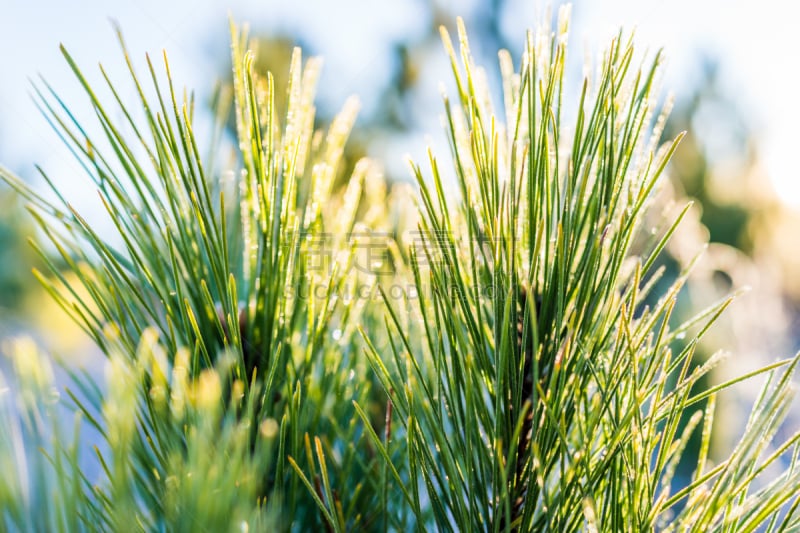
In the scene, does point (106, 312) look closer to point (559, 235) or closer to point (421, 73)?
point (559, 235)

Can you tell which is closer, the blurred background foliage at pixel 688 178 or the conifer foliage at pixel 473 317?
the conifer foliage at pixel 473 317

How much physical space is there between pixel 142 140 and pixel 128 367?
4.1 inches

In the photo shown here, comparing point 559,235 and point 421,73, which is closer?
point 559,235

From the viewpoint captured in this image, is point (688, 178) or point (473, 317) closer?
point (473, 317)

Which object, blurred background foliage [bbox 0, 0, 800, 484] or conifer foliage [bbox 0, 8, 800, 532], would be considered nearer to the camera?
conifer foliage [bbox 0, 8, 800, 532]

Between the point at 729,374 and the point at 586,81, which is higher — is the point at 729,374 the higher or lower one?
the lower one

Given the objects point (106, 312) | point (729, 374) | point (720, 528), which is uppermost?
point (106, 312)

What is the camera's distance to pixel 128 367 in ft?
0.85

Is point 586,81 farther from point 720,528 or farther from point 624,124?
point 720,528

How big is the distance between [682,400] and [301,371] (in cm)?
19

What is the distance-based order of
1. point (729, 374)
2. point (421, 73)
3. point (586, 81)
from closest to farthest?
1. point (586, 81)
2. point (729, 374)
3. point (421, 73)

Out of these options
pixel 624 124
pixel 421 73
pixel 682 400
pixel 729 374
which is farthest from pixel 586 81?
pixel 421 73

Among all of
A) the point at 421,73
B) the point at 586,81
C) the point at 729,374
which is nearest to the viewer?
the point at 586,81

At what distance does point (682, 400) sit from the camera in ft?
Result: 0.86
